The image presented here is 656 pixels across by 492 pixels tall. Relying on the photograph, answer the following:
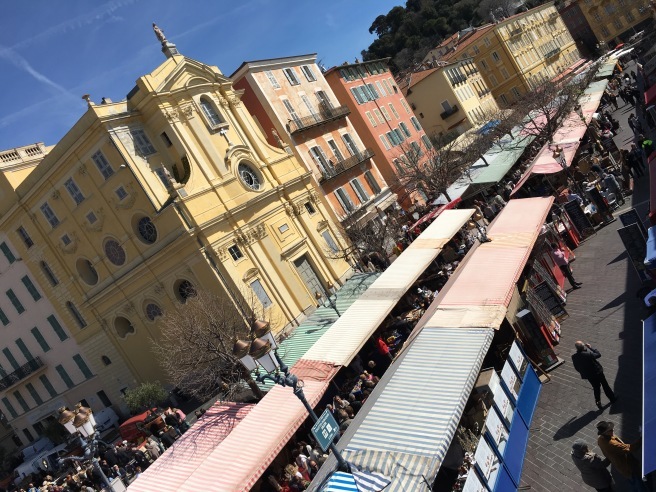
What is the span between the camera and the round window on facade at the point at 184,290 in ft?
92.5

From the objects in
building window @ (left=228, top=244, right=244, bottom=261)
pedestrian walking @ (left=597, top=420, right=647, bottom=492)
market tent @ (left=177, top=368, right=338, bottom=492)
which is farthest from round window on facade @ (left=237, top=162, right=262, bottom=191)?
pedestrian walking @ (left=597, top=420, right=647, bottom=492)

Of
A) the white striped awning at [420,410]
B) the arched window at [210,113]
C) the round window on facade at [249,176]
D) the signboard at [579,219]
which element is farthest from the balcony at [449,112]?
the white striped awning at [420,410]

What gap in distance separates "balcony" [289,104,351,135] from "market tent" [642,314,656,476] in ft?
100

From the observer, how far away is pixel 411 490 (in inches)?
357

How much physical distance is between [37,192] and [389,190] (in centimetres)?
2480

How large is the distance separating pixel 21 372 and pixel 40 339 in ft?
8.97

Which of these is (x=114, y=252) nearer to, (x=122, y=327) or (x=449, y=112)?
(x=122, y=327)

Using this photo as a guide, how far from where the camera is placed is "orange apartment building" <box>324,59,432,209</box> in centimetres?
4656

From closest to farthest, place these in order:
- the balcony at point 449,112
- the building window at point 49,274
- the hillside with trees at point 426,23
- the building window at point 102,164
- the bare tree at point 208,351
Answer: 1. the bare tree at point 208,351
2. the building window at point 102,164
3. the building window at point 49,274
4. the balcony at point 449,112
5. the hillside with trees at point 426,23

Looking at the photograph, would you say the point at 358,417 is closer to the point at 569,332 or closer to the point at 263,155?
the point at 569,332

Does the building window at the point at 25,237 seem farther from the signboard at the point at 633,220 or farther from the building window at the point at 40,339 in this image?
the signboard at the point at 633,220

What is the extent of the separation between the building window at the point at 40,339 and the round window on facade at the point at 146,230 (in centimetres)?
1253

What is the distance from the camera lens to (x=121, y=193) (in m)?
28.4

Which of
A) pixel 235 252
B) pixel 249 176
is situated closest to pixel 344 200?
pixel 249 176
